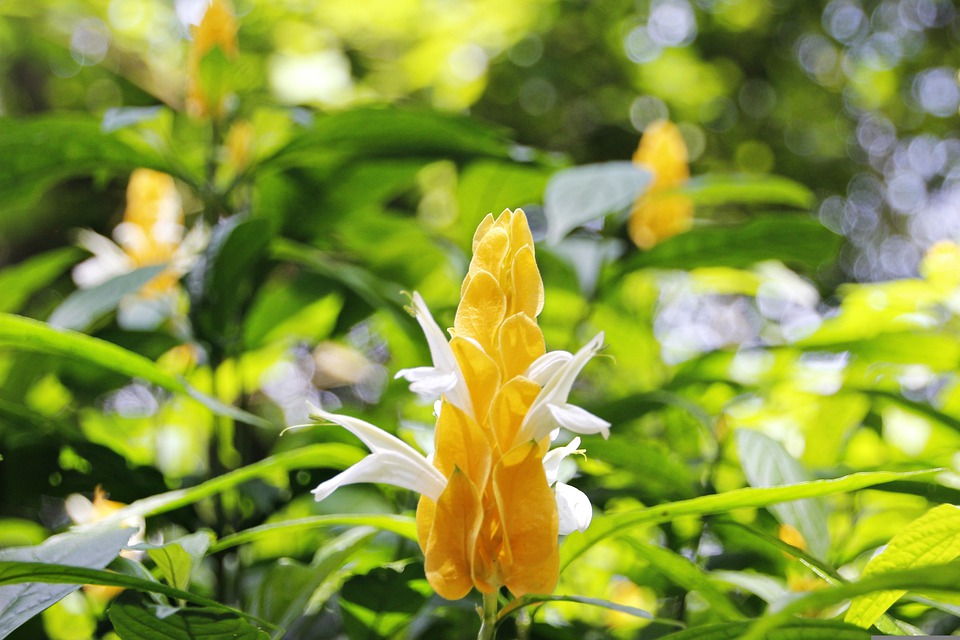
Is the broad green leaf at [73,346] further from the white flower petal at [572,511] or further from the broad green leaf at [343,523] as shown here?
the white flower petal at [572,511]

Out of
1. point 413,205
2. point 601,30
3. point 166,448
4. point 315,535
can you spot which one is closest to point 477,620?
point 315,535

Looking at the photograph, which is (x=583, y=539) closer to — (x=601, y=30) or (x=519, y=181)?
(x=519, y=181)

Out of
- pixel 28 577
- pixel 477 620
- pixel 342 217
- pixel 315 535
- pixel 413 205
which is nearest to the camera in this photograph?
pixel 28 577

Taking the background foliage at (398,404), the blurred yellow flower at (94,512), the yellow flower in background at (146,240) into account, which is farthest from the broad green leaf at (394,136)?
the blurred yellow flower at (94,512)

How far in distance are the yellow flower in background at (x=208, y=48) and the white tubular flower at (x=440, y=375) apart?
2.05ft

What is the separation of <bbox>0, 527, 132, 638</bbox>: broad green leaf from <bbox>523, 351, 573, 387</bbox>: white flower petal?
22cm

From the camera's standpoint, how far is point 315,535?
31.1 inches

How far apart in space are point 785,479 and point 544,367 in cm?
25

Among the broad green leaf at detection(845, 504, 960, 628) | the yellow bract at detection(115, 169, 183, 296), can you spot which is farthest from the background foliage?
the yellow bract at detection(115, 169, 183, 296)

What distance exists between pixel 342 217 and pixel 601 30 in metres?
2.20

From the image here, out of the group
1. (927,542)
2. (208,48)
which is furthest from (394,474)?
(208,48)

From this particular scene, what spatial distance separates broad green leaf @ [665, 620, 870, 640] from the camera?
356 mm

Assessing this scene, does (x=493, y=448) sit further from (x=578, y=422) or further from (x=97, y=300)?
(x=97, y=300)

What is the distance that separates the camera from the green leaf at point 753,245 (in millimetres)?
812
